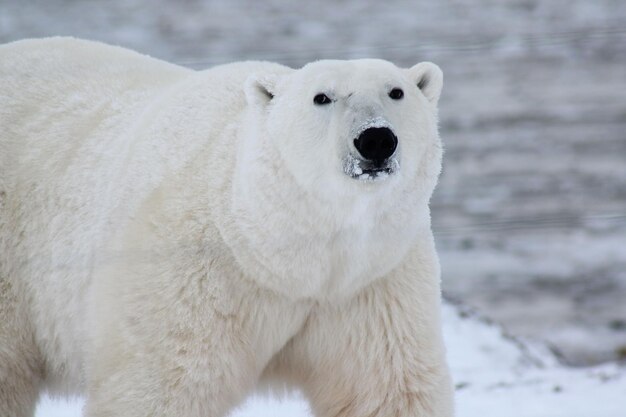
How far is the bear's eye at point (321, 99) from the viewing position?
292 centimetres

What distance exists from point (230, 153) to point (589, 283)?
4759 mm

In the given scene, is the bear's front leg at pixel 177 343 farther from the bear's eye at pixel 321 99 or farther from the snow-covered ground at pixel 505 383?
the snow-covered ground at pixel 505 383

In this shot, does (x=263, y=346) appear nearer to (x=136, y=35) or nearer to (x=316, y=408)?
(x=316, y=408)

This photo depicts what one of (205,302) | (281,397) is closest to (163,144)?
(205,302)

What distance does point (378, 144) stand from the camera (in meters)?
2.71

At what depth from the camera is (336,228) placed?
2.91 metres

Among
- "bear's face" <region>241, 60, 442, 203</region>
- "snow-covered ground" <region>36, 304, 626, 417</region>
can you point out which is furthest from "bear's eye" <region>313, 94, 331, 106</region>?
"snow-covered ground" <region>36, 304, 626, 417</region>

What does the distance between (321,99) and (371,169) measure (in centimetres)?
33

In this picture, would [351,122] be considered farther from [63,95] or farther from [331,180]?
[63,95]

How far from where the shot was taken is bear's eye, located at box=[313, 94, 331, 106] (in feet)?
9.57

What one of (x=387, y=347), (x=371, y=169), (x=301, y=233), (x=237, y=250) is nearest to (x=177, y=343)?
(x=237, y=250)

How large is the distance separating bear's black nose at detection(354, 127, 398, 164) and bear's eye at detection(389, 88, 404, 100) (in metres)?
0.25

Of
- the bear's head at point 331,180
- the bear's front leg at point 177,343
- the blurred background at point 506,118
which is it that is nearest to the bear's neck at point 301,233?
the bear's head at point 331,180

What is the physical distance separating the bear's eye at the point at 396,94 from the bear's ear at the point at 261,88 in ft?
1.25
